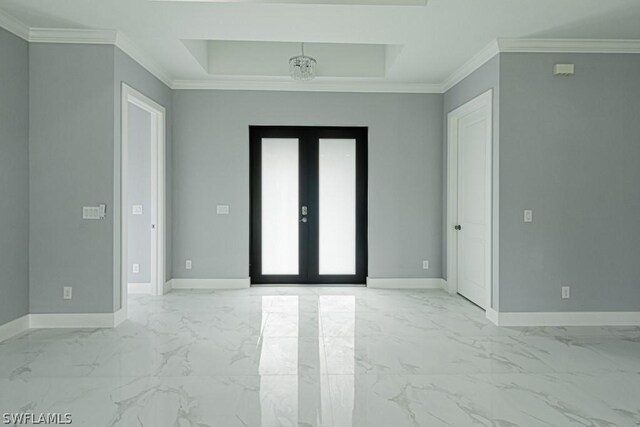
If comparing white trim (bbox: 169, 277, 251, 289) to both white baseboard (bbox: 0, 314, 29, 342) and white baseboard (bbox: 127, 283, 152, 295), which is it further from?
white baseboard (bbox: 0, 314, 29, 342)

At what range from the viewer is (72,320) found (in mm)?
4164

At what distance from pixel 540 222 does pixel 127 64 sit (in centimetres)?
444

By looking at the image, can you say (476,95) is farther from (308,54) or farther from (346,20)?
(308,54)

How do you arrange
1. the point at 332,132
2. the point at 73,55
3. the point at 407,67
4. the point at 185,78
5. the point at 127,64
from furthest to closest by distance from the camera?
1. the point at 332,132
2. the point at 185,78
3. the point at 407,67
4. the point at 127,64
5. the point at 73,55

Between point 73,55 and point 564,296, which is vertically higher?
point 73,55

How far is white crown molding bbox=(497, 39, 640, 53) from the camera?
4250 mm

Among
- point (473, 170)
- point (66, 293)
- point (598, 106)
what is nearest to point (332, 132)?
point (473, 170)

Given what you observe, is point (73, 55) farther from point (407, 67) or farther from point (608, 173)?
point (608, 173)

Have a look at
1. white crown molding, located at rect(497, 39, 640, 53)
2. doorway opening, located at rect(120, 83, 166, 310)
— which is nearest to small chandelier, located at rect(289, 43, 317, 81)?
doorway opening, located at rect(120, 83, 166, 310)

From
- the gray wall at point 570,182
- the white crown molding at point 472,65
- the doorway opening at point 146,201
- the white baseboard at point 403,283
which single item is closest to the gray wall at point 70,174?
the doorway opening at point 146,201

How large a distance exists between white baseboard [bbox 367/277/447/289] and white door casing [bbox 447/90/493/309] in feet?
1.03

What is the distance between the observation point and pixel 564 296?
4.36 meters

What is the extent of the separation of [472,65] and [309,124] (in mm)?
2200

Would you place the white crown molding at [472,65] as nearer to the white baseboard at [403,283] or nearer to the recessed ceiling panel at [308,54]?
the recessed ceiling panel at [308,54]
